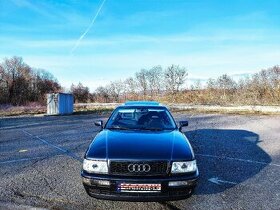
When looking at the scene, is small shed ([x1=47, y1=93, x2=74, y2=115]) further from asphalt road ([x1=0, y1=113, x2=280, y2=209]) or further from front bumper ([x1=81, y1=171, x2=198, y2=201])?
front bumper ([x1=81, y1=171, x2=198, y2=201])

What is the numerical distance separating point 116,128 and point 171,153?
1.65 m

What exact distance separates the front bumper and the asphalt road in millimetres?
418

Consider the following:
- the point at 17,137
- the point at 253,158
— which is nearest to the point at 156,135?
the point at 253,158

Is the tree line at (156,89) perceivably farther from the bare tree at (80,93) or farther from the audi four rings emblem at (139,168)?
the audi four rings emblem at (139,168)

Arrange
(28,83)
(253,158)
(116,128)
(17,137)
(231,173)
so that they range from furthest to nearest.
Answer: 1. (28,83)
2. (17,137)
3. (253,158)
4. (231,173)
5. (116,128)

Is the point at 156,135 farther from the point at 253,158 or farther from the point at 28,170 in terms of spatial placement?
the point at 253,158

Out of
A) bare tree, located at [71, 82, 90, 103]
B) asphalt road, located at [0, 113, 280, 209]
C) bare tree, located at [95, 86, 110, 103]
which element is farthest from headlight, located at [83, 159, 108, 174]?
bare tree, located at [71, 82, 90, 103]

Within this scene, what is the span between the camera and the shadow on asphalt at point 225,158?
630 cm

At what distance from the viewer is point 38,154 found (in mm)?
9000

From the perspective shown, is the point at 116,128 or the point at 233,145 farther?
the point at 233,145

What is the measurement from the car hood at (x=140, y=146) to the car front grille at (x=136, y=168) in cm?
7

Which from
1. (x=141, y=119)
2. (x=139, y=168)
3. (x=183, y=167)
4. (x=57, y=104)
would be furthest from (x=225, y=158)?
(x=57, y=104)

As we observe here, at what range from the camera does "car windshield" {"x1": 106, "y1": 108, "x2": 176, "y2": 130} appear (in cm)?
640

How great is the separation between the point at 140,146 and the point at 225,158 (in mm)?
4001
